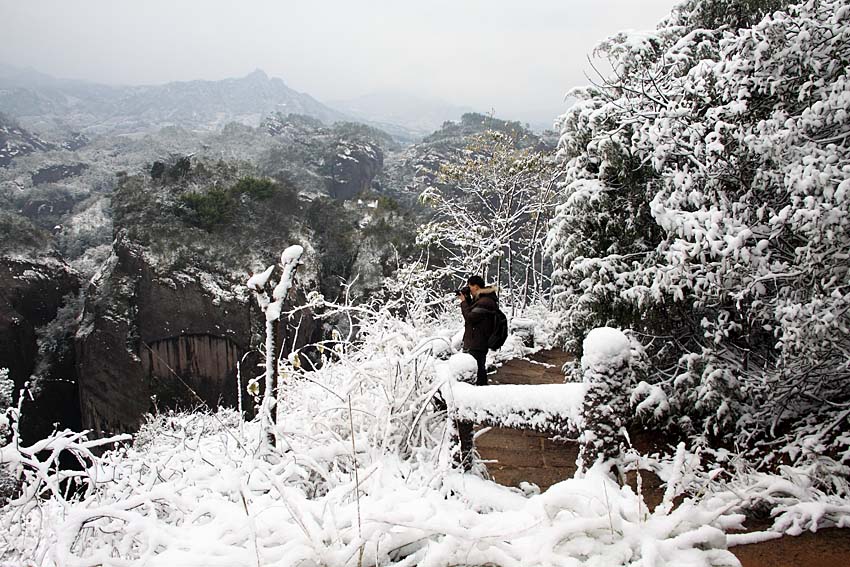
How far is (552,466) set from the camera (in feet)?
13.0

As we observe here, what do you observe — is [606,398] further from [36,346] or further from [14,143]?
[14,143]

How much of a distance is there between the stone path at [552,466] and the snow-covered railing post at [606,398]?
0.71 meters

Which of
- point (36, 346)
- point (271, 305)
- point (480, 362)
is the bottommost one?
point (36, 346)

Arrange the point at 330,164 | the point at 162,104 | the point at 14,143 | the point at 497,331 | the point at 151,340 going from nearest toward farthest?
the point at 497,331 < the point at 151,340 < the point at 330,164 < the point at 14,143 < the point at 162,104

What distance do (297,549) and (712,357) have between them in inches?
143

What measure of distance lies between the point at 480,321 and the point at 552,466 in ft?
5.68

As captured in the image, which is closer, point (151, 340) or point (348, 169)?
point (151, 340)

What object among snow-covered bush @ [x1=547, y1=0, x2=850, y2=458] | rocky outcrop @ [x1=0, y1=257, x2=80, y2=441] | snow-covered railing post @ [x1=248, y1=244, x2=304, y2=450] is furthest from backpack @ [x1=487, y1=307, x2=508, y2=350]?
rocky outcrop @ [x1=0, y1=257, x2=80, y2=441]

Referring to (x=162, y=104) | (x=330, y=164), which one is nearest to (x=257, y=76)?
(x=162, y=104)

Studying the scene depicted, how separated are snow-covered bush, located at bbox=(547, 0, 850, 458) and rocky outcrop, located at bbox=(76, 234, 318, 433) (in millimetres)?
18141

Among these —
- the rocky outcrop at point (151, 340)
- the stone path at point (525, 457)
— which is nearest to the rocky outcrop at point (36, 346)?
→ the rocky outcrop at point (151, 340)

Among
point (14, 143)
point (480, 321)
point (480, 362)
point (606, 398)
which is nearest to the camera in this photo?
point (606, 398)

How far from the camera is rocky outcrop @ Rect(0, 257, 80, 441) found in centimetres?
1970

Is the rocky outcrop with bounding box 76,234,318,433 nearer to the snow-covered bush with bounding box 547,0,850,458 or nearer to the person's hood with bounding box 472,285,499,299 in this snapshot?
the person's hood with bounding box 472,285,499,299
